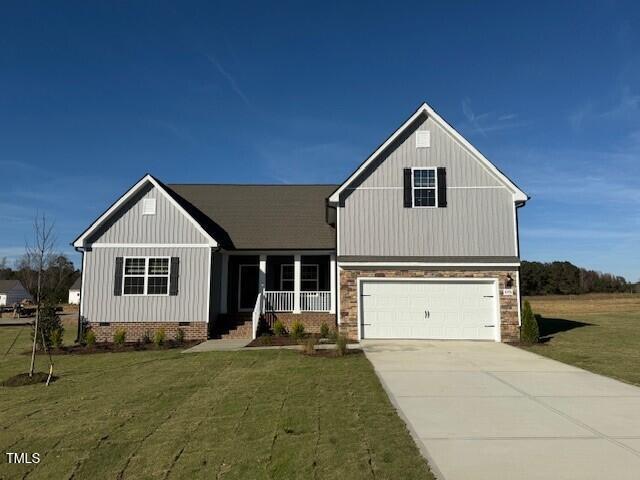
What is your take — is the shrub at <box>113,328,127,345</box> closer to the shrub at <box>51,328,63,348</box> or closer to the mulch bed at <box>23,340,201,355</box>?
the mulch bed at <box>23,340,201,355</box>

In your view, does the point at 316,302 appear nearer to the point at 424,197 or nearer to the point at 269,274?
the point at 269,274

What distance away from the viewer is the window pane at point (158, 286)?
16.9 m

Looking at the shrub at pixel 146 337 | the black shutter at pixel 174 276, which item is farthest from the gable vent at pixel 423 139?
the shrub at pixel 146 337

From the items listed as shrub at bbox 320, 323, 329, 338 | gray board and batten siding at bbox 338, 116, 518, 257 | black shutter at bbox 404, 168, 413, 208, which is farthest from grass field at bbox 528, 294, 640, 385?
shrub at bbox 320, 323, 329, 338

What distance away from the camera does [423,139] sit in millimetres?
16766

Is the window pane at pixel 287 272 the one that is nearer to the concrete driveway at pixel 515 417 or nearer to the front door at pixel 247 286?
the front door at pixel 247 286

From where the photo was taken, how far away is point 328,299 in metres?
18.3

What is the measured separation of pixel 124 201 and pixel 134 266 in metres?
2.47

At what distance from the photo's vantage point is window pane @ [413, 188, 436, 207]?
16484 millimetres

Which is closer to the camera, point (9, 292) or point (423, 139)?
point (423, 139)

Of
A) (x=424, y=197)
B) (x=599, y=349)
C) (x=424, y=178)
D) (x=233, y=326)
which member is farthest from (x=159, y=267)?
(x=599, y=349)

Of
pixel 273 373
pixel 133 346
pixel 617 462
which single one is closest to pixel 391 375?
pixel 273 373

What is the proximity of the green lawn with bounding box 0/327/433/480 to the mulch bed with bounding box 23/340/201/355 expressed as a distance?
395cm

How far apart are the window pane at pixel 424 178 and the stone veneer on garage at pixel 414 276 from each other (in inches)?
123
